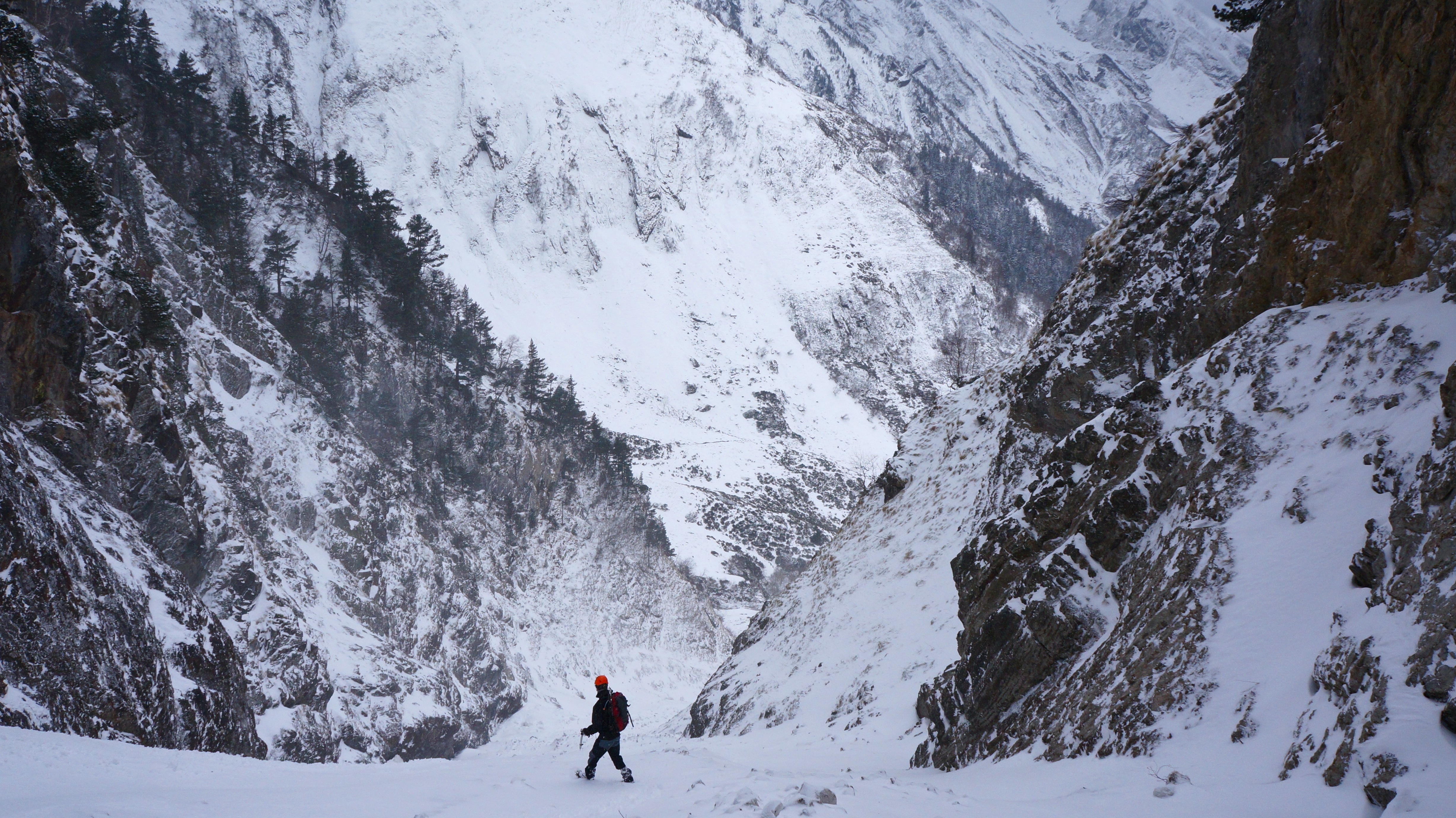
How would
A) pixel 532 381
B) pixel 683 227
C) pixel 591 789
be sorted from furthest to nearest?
pixel 683 227 < pixel 532 381 < pixel 591 789

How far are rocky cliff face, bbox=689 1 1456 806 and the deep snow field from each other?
363 mm

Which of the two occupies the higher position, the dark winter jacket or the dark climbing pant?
the dark winter jacket

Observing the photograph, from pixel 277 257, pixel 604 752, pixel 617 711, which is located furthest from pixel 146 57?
pixel 604 752

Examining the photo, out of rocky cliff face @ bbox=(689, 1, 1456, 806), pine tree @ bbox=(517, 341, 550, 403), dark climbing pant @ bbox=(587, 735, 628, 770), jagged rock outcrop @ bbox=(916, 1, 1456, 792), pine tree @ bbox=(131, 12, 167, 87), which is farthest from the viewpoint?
pine tree @ bbox=(517, 341, 550, 403)

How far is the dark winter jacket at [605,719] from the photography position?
31.2 ft

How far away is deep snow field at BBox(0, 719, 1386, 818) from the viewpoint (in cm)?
588

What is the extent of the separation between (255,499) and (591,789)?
1132 inches

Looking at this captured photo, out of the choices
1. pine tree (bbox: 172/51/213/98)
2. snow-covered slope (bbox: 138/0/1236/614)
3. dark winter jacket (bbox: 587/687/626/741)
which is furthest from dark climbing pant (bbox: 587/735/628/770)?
snow-covered slope (bbox: 138/0/1236/614)

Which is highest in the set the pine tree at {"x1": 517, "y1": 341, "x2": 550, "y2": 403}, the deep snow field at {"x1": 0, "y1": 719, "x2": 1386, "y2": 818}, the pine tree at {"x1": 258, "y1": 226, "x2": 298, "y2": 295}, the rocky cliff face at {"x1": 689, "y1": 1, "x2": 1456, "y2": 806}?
the pine tree at {"x1": 258, "y1": 226, "x2": 298, "y2": 295}

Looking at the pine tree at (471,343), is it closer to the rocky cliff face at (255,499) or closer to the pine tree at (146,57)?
the rocky cliff face at (255,499)

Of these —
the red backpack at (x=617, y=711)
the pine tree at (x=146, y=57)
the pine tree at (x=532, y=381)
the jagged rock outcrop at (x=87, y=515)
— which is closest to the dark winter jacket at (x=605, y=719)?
the red backpack at (x=617, y=711)

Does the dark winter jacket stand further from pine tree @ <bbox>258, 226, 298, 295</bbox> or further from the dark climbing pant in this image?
pine tree @ <bbox>258, 226, 298, 295</bbox>

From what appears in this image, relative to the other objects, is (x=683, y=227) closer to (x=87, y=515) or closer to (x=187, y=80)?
(x=187, y=80)

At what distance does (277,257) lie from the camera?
45062 mm
